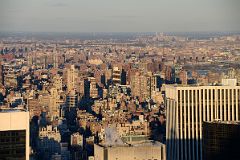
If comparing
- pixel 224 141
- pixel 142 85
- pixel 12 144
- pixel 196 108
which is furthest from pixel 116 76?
pixel 12 144

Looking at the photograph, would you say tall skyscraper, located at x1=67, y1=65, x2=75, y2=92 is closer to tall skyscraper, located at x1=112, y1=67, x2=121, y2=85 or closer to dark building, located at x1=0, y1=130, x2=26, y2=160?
tall skyscraper, located at x1=112, y1=67, x2=121, y2=85

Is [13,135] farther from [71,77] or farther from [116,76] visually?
[116,76]

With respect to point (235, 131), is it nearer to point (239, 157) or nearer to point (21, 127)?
point (239, 157)

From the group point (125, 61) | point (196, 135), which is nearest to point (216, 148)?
point (196, 135)

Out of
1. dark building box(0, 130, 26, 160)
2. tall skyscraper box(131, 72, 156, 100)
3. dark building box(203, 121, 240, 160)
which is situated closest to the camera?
dark building box(0, 130, 26, 160)

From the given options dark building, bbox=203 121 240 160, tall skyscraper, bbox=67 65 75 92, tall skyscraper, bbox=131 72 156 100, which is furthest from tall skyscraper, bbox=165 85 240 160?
tall skyscraper, bbox=67 65 75 92
